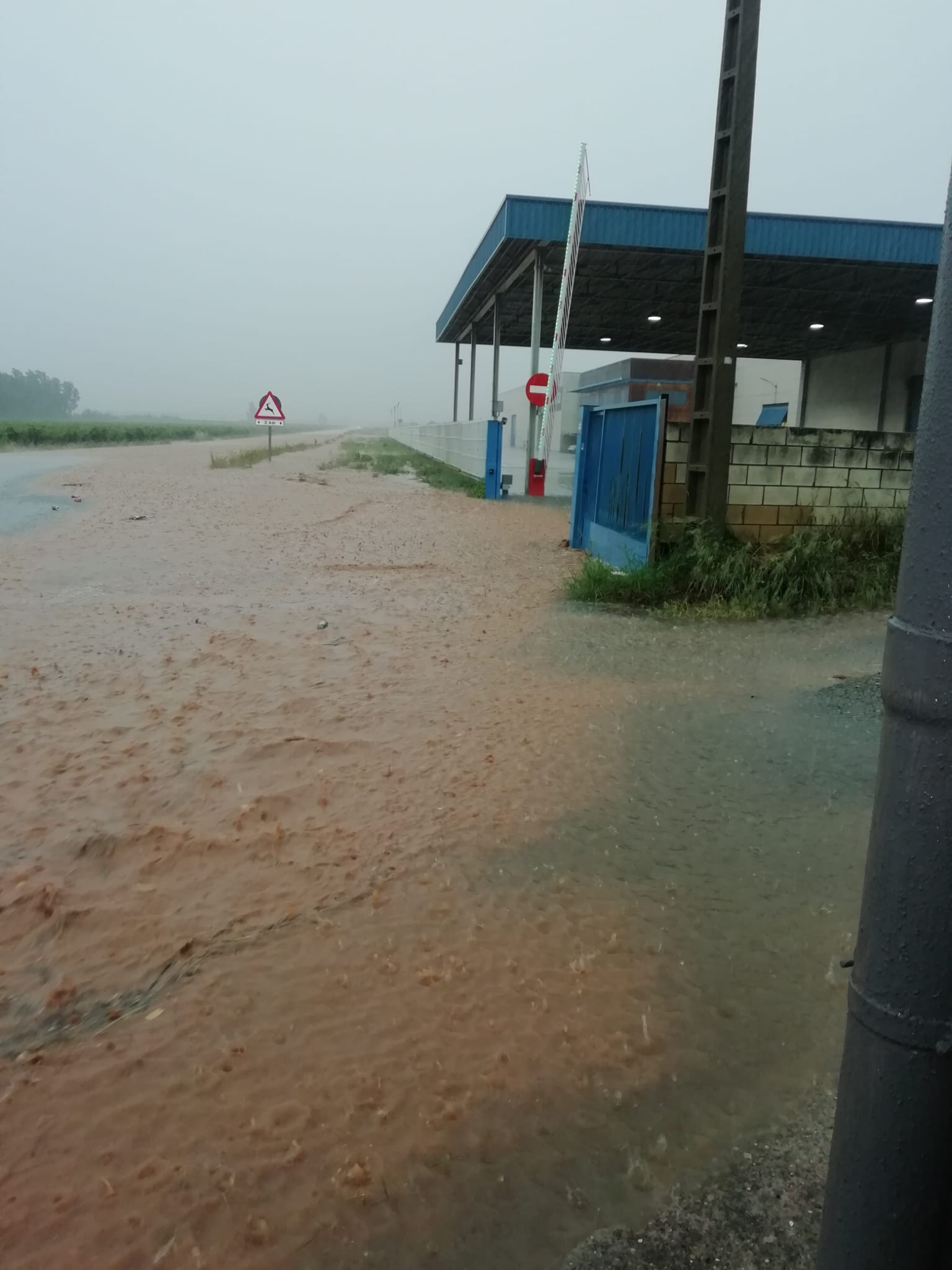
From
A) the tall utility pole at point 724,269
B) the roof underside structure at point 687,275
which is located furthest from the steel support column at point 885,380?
the tall utility pole at point 724,269

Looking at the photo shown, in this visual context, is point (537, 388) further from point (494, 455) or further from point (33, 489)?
point (33, 489)

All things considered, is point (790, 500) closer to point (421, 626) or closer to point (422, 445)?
point (421, 626)

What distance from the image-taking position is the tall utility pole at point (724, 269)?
8.45m

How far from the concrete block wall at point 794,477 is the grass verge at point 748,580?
33 centimetres

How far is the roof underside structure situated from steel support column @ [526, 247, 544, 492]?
0.30m

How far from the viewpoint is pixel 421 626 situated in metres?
7.53

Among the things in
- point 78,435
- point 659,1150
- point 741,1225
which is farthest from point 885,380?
point 78,435

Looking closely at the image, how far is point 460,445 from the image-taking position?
27453 mm

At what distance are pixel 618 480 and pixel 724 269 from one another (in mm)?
2389

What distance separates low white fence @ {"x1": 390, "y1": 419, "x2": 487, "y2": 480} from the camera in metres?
22.6

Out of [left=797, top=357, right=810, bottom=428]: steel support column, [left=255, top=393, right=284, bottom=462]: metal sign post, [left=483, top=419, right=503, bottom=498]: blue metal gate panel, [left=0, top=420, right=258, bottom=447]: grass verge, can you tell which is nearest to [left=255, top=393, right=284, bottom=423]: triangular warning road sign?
[left=255, top=393, right=284, bottom=462]: metal sign post

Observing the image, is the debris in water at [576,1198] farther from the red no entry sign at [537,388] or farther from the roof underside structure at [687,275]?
the red no entry sign at [537,388]

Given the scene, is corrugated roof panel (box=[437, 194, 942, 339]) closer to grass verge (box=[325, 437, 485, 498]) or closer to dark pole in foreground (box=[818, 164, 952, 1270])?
grass verge (box=[325, 437, 485, 498])

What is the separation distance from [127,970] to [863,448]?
823 cm
